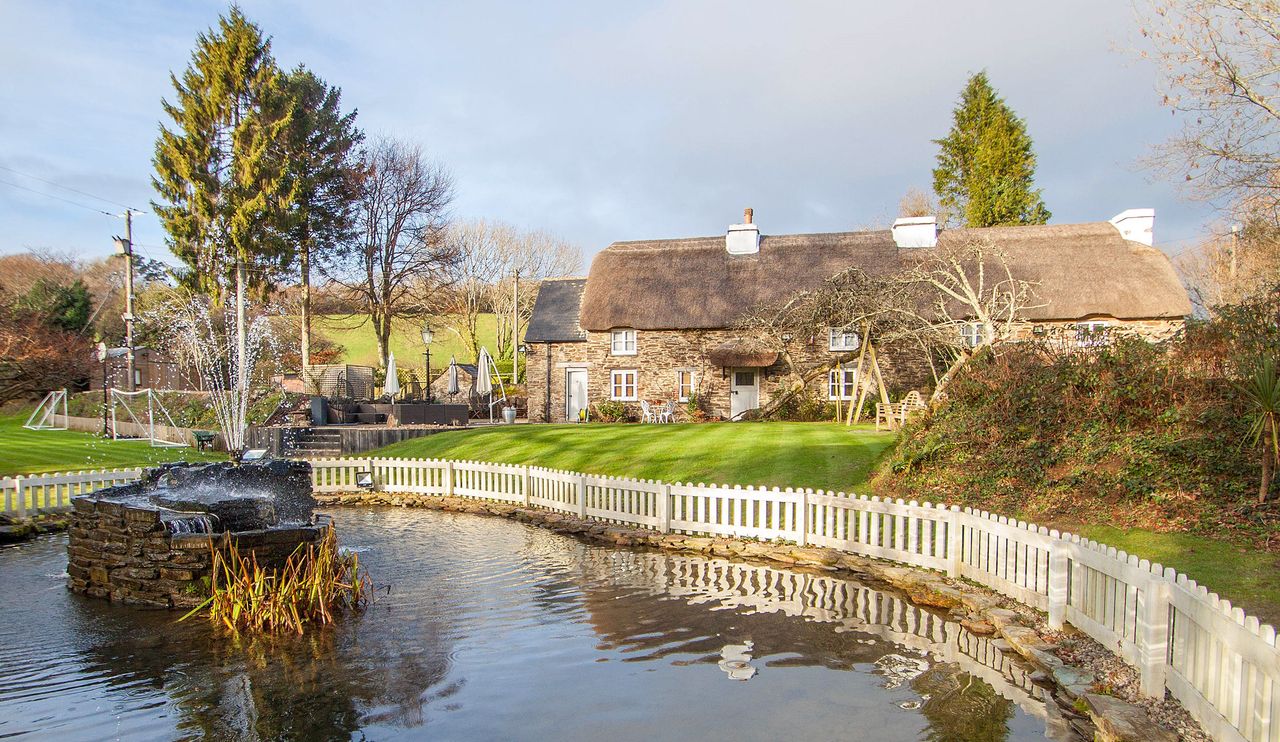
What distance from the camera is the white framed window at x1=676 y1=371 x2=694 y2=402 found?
28.2 metres

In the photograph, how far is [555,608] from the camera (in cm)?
814

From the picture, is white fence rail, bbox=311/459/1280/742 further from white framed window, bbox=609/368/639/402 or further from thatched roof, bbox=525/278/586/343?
thatched roof, bbox=525/278/586/343

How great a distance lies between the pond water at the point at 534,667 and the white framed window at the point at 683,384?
1872 cm

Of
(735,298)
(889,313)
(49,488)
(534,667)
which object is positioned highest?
(735,298)

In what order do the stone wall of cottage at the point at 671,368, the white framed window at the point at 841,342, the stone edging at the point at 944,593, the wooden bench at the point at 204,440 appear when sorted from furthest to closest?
the white framed window at the point at 841,342, the stone wall of cottage at the point at 671,368, the wooden bench at the point at 204,440, the stone edging at the point at 944,593

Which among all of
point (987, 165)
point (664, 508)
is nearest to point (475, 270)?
point (987, 165)

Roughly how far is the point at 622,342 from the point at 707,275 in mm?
4275

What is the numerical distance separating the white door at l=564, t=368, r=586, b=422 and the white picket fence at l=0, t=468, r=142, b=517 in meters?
16.9

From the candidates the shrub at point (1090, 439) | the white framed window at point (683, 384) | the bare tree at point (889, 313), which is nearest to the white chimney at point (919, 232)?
the bare tree at point (889, 313)

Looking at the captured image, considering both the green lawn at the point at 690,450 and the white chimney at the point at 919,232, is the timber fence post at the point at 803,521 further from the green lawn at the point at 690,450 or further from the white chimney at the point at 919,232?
the white chimney at the point at 919,232

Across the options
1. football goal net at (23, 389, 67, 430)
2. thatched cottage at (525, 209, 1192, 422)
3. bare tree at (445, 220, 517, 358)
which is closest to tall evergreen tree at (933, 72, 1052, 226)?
thatched cottage at (525, 209, 1192, 422)

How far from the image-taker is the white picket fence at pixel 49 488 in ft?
39.9

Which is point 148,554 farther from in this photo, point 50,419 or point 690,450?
point 50,419

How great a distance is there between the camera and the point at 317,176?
33.7 meters
